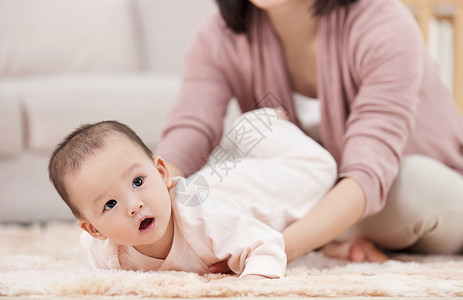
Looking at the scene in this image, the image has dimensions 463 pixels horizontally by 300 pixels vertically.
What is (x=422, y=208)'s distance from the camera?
1185 mm

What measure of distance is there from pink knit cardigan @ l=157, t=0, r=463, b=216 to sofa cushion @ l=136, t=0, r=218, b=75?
117 cm

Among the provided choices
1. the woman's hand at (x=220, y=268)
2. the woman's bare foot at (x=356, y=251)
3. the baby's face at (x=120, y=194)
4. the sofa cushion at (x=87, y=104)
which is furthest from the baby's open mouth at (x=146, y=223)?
the sofa cushion at (x=87, y=104)

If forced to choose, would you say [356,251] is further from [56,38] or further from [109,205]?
[56,38]

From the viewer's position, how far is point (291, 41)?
1387mm

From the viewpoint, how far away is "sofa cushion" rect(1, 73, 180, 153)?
188cm

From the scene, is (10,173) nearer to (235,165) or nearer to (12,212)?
(12,212)

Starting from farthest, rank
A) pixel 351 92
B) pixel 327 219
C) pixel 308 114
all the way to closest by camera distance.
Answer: pixel 308 114 → pixel 351 92 → pixel 327 219

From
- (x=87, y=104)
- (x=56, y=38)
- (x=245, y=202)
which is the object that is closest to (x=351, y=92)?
(x=245, y=202)

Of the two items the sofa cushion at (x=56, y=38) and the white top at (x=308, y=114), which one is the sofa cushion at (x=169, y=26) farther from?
the white top at (x=308, y=114)

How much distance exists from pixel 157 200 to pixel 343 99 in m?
0.61

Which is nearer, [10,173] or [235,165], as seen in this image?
[235,165]

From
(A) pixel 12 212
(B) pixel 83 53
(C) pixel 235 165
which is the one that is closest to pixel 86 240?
(C) pixel 235 165

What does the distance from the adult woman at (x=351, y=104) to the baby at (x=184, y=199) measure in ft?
0.23

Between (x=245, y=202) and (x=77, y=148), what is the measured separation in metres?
0.31
